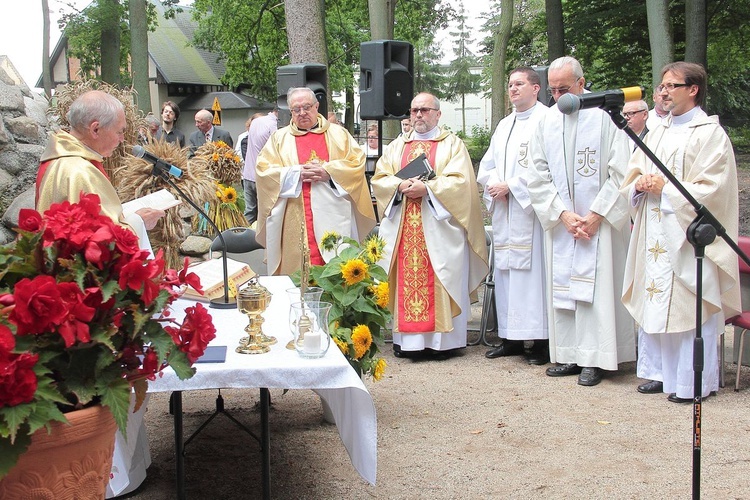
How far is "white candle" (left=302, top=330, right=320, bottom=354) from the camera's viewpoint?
3.37 metres

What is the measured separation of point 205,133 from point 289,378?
910 cm

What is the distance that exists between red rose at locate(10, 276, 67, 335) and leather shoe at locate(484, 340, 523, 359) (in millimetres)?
5169

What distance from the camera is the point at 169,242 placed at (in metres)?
6.00

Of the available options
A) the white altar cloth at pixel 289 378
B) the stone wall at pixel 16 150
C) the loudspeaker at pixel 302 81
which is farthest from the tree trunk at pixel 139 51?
the white altar cloth at pixel 289 378

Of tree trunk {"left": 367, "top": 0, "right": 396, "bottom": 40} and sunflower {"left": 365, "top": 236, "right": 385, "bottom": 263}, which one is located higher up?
tree trunk {"left": 367, "top": 0, "right": 396, "bottom": 40}

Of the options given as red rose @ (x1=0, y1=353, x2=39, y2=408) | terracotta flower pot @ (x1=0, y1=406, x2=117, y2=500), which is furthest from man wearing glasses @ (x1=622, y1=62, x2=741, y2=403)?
red rose @ (x1=0, y1=353, x2=39, y2=408)

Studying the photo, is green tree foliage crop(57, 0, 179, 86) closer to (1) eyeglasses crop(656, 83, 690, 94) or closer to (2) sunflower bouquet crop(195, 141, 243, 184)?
(2) sunflower bouquet crop(195, 141, 243, 184)

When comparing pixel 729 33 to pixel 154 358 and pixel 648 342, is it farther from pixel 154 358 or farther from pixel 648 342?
pixel 154 358

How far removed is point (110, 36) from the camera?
22625 mm

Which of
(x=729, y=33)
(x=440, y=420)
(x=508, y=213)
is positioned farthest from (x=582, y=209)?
(x=729, y=33)

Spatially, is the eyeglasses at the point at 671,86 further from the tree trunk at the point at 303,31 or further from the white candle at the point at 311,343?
the tree trunk at the point at 303,31

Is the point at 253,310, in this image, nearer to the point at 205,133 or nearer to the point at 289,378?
the point at 289,378

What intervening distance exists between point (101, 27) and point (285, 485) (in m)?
20.1

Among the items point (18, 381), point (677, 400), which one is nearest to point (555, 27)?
point (677, 400)
